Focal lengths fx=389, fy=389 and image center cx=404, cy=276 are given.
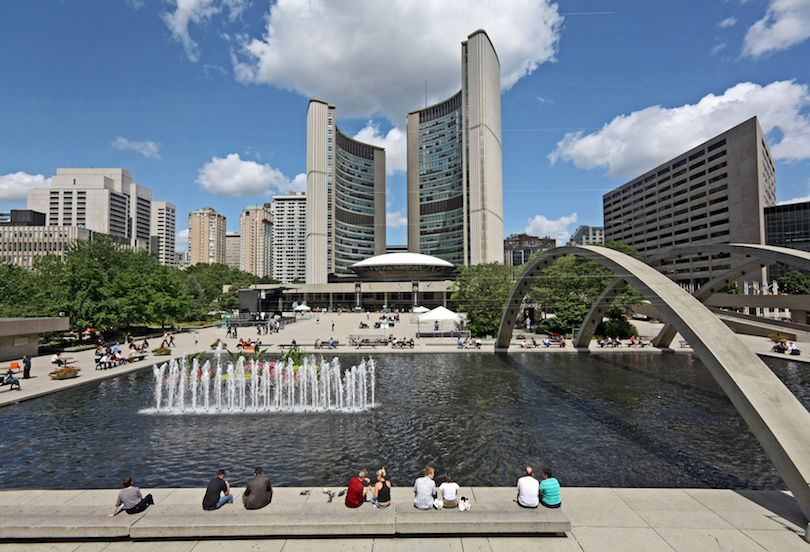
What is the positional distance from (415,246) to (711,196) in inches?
3000

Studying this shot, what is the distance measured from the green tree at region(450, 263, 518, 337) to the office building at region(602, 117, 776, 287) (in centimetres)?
4286

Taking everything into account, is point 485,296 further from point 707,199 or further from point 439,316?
point 707,199

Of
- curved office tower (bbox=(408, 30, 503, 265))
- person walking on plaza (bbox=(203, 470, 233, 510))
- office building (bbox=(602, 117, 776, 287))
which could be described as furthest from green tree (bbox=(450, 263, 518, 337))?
curved office tower (bbox=(408, 30, 503, 265))

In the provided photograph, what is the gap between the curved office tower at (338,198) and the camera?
107 m

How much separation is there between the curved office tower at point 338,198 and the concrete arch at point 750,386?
100m

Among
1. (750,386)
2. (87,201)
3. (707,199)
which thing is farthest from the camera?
(87,201)

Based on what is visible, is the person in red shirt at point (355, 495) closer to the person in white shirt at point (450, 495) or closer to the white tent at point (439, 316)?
the person in white shirt at point (450, 495)

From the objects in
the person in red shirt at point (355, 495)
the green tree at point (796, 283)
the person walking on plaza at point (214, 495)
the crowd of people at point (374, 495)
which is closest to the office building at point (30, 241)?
the crowd of people at point (374, 495)

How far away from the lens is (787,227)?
74.4m

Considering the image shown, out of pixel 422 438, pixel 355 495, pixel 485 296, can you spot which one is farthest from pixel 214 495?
pixel 485 296

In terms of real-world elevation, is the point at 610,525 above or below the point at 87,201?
below

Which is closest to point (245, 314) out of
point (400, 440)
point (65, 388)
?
point (65, 388)

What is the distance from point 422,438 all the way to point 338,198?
378 ft

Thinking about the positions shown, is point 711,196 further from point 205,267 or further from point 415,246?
point 205,267
